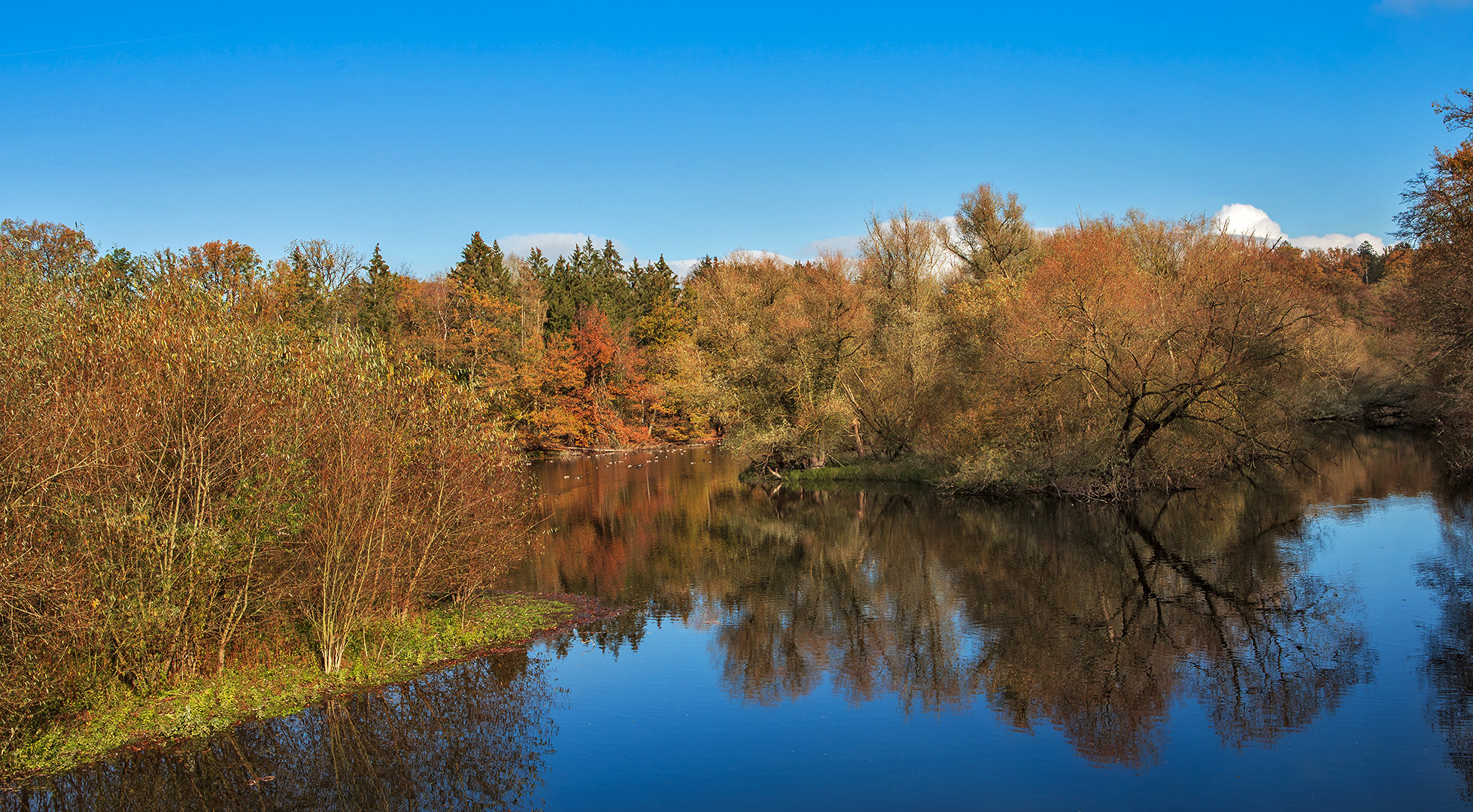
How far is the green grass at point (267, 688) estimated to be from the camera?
10938 millimetres

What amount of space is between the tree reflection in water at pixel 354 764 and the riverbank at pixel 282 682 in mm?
306

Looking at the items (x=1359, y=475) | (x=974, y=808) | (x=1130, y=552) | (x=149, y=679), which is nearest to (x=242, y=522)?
(x=149, y=679)

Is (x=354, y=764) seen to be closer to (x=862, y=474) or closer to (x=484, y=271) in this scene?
(x=862, y=474)

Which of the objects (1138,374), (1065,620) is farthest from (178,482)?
(1138,374)

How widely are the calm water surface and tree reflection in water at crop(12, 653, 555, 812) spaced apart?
0.14ft

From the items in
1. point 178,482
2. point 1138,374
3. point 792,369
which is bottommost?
point 178,482

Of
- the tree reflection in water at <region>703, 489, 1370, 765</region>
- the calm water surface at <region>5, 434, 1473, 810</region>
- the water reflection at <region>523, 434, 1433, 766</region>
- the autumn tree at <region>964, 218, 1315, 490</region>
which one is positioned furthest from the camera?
the autumn tree at <region>964, 218, 1315, 490</region>

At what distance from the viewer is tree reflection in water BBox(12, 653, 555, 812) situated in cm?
1022

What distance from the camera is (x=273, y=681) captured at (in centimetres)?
1343

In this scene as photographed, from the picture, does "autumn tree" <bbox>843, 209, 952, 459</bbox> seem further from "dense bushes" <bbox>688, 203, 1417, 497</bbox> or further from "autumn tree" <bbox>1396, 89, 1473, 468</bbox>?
"autumn tree" <bbox>1396, 89, 1473, 468</bbox>

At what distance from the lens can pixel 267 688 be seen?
43.2 ft

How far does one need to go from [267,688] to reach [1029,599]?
14316 mm

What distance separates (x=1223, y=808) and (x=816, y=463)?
1354 inches

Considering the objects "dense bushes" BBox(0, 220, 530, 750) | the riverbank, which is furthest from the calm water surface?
"dense bushes" BBox(0, 220, 530, 750)
